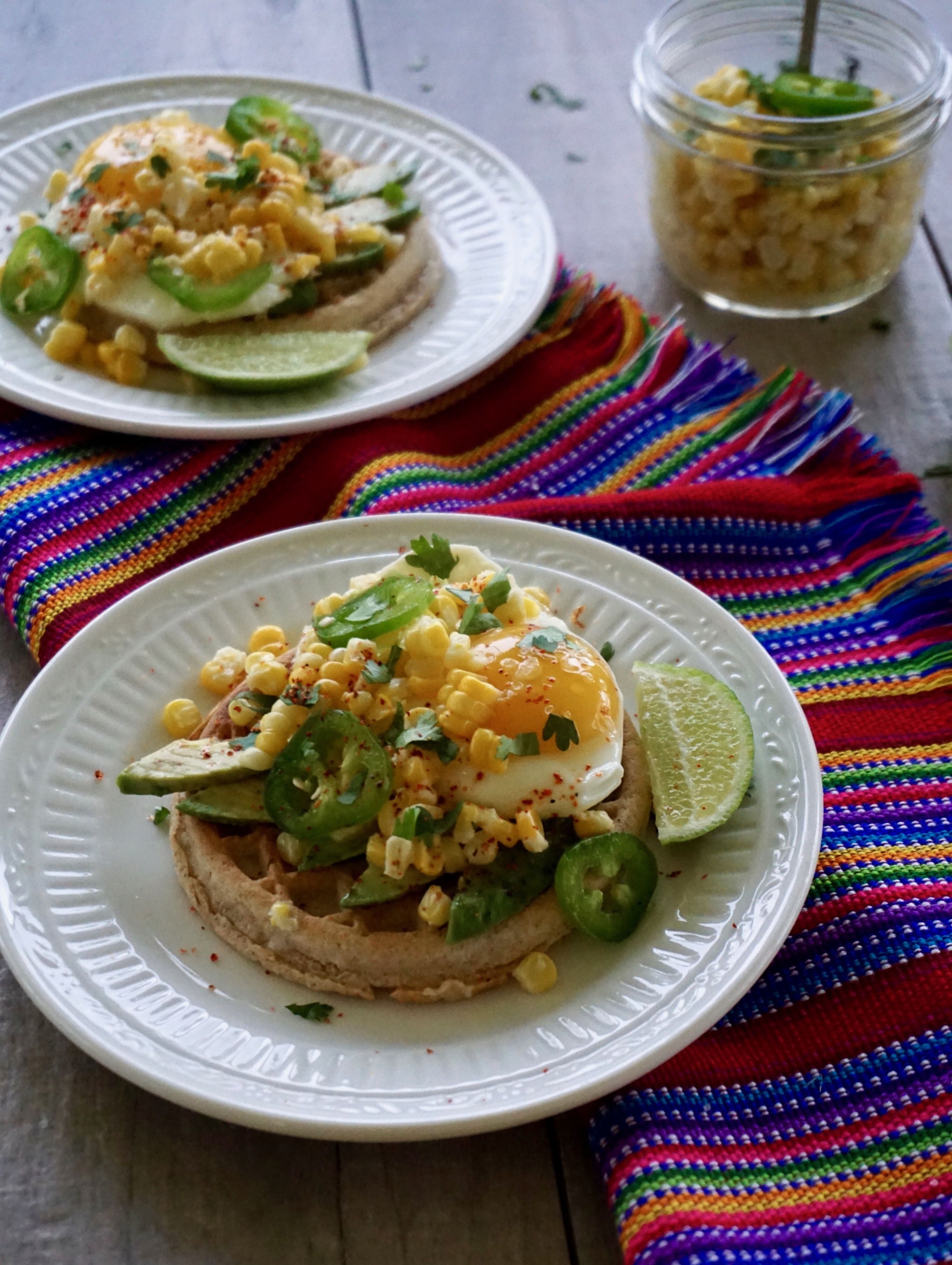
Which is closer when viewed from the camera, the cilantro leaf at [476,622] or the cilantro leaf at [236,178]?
the cilantro leaf at [476,622]

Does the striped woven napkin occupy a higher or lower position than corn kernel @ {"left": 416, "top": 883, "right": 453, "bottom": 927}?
lower

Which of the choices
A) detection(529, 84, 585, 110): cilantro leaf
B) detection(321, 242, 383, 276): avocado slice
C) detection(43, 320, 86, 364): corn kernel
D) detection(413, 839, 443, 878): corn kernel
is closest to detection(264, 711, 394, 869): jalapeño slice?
detection(413, 839, 443, 878): corn kernel

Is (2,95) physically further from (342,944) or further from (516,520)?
(342,944)

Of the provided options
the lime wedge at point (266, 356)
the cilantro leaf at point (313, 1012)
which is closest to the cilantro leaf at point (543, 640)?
the cilantro leaf at point (313, 1012)

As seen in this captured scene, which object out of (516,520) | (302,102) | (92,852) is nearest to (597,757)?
(516,520)

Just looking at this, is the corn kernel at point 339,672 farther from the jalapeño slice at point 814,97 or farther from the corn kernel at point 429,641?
the jalapeño slice at point 814,97

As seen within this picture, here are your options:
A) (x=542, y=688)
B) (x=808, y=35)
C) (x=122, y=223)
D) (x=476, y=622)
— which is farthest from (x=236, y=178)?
(x=542, y=688)

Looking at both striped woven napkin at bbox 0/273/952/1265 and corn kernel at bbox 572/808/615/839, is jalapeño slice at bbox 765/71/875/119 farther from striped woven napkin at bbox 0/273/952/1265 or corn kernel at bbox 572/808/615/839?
corn kernel at bbox 572/808/615/839
